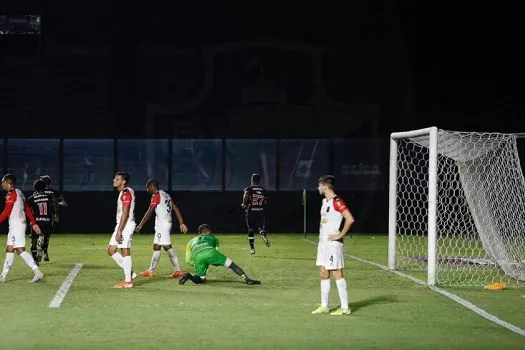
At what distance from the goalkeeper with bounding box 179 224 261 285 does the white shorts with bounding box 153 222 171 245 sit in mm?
1612

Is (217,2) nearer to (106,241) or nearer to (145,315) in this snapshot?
(106,241)

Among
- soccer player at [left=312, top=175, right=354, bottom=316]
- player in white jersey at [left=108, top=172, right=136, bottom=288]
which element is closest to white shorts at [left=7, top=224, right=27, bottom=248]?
player in white jersey at [left=108, top=172, right=136, bottom=288]

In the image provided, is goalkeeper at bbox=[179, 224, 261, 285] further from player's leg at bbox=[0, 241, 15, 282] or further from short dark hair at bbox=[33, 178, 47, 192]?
short dark hair at bbox=[33, 178, 47, 192]

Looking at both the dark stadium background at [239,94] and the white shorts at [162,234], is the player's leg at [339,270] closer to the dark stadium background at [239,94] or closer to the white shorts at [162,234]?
the white shorts at [162,234]

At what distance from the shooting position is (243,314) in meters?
12.1

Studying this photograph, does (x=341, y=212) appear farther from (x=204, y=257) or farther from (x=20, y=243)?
(x=20, y=243)

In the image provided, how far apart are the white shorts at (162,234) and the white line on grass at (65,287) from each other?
1643 mm

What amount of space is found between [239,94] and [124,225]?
18931mm

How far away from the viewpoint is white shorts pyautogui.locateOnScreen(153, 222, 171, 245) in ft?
55.8

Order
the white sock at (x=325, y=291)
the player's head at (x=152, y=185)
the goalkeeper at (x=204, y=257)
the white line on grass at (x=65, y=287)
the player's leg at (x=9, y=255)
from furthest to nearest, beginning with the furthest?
the player's head at (x=152, y=185)
the player's leg at (x=9, y=255)
the goalkeeper at (x=204, y=257)
the white line on grass at (x=65, y=287)
the white sock at (x=325, y=291)

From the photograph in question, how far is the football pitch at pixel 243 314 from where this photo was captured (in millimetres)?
10125

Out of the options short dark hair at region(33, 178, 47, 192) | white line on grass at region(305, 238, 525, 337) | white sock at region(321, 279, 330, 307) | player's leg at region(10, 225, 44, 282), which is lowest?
white line on grass at region(305, 238, 525, 337)

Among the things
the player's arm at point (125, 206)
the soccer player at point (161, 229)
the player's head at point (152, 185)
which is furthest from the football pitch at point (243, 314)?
the player's head at point (152, 185)

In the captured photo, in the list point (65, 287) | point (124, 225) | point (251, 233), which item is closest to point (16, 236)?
point (65, 287)
